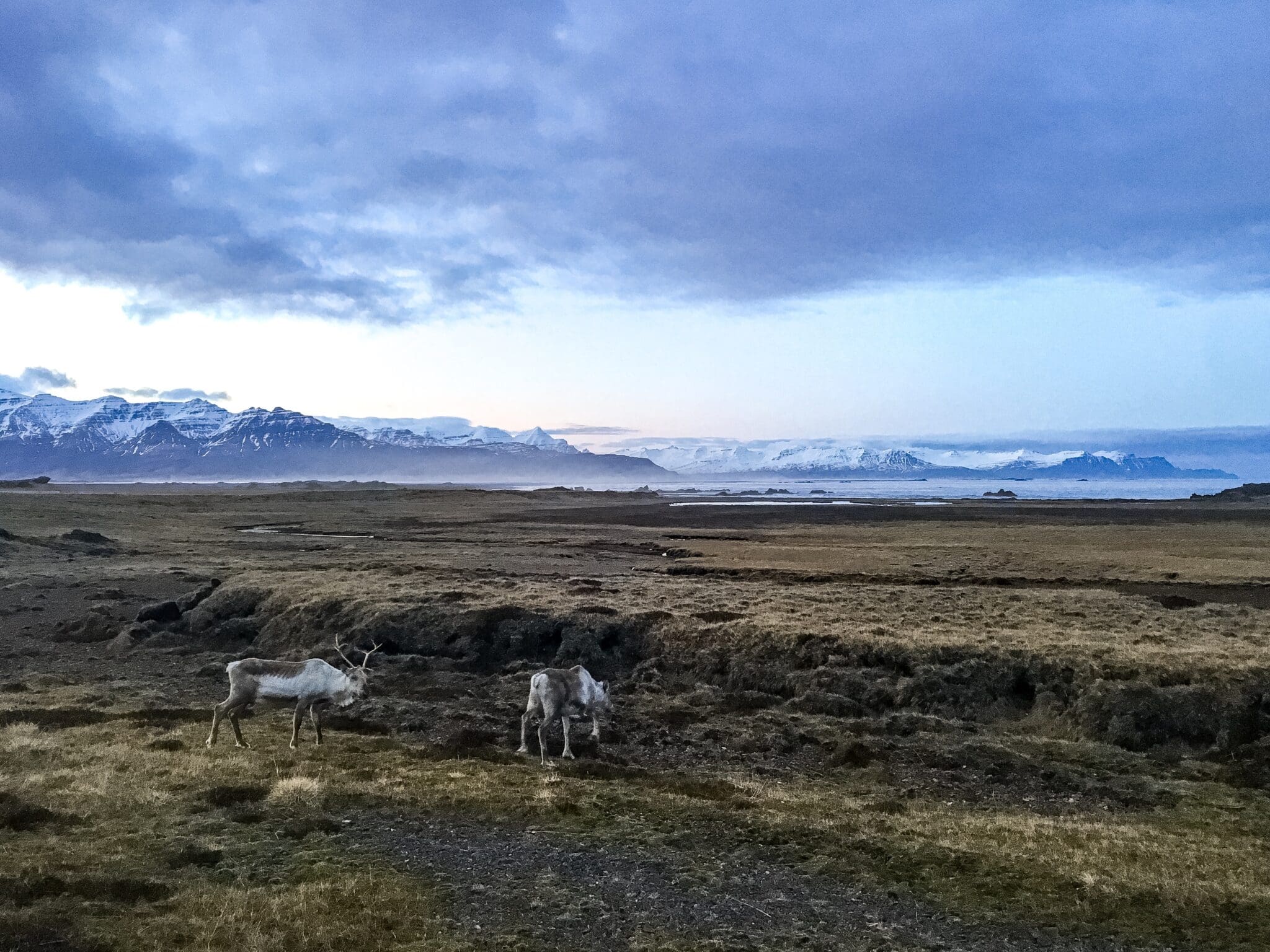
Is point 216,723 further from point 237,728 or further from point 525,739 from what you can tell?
point 525,739

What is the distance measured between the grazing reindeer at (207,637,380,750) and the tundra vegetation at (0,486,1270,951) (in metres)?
0.73

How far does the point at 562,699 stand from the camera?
18.7 metres

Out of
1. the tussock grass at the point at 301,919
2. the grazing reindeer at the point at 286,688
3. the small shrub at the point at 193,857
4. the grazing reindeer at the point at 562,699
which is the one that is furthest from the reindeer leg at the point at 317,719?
the tussock grass at the point at 301,919

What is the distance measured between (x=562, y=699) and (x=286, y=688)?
6497 millimetres

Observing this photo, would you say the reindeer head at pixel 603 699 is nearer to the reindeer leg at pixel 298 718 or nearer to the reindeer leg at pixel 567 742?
the reindeer leg at pixel 567 742

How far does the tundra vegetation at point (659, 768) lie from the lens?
417 inches

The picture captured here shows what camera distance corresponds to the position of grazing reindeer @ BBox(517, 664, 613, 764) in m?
18.5

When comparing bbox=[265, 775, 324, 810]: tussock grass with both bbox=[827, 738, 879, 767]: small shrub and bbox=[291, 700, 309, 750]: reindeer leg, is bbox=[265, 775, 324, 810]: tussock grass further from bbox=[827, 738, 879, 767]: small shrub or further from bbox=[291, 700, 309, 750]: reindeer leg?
bbox=[827, 738, 879, 767]: small shrub

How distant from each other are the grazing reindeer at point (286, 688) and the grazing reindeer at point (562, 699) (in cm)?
446

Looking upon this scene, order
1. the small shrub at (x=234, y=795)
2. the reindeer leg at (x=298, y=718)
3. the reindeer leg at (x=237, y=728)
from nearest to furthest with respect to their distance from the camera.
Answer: the small shrub at (x=234, y=795) < the reindeer leg at (x=237, y=728) < the reindeer leg at (x=298, y=718)

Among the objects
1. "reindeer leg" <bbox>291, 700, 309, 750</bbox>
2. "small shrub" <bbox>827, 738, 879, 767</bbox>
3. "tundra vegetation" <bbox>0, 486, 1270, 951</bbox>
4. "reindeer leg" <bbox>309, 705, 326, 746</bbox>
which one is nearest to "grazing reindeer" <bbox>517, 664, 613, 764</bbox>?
"tundra vegetation" <bbox>0, 486, 1270, 951</bbox>

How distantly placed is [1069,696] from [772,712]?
27.4 ft

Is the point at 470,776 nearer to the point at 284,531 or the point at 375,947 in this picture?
the point at 375,947

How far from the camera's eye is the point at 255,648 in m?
30.7
